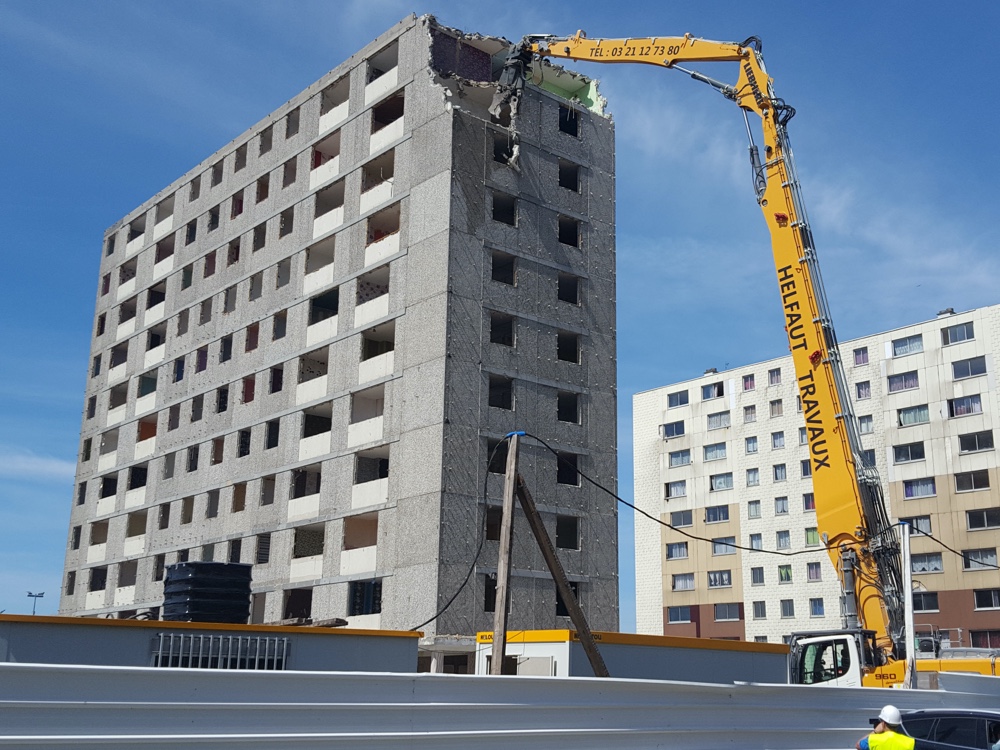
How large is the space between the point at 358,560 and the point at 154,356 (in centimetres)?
2275

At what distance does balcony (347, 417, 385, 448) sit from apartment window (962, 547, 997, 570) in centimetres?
3987

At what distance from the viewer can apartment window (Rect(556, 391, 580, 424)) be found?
4166 cm

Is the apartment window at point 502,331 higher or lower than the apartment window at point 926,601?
higher

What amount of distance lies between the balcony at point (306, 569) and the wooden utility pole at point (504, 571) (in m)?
23.3

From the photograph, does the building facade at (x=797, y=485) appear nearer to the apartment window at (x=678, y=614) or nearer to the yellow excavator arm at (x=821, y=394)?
the apartment window at (x=678, y=614)

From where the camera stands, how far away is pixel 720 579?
78.6 m

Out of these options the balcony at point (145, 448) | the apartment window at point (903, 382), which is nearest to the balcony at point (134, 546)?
the balcony at point (145, 448)

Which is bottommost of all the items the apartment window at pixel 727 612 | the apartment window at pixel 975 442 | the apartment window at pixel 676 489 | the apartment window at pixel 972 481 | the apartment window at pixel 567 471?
the apartment window at pixel 727 612

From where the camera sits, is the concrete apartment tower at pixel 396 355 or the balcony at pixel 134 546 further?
the balcony at pixel 134 546

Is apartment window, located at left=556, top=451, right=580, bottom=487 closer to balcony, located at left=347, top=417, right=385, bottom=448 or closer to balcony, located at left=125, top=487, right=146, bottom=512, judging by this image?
balcony, located at left=347, top=417, right=385, bottom=448

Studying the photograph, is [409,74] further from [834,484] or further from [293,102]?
[834,484]

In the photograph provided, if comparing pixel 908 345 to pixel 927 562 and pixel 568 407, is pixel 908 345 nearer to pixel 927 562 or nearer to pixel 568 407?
pixel 927 562

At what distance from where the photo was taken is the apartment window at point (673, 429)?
8475cm

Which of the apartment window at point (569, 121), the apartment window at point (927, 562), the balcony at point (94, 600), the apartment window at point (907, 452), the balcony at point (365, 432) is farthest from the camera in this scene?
the apartment window at point (907, 452)
